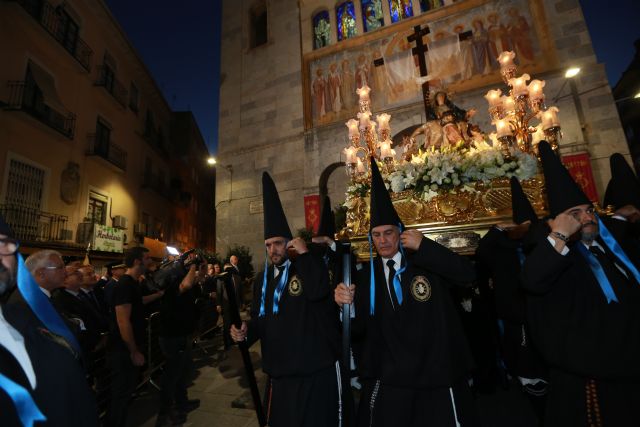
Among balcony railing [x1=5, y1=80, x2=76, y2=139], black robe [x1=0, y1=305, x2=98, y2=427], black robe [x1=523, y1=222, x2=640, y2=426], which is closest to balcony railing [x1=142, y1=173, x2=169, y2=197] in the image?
balcony railing [x1=5, y1=80, x2=76, y2=139]

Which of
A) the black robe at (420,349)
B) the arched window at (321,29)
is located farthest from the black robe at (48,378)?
the arched window at (321,29)

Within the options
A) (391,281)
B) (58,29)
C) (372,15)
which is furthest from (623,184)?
(58,29)

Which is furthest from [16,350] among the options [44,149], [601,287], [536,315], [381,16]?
[381,16]

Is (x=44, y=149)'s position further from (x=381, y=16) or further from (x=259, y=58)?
(x=381, y=16)

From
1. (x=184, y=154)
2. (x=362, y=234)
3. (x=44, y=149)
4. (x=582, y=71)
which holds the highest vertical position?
(x=184, y=154)

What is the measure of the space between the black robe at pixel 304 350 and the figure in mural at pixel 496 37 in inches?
501

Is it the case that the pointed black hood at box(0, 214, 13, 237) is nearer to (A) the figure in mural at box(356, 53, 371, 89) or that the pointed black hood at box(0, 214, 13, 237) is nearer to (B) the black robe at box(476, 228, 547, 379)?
(B) the black robe at box(476, 228, 547, 379)

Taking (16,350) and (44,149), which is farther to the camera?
(44,149)

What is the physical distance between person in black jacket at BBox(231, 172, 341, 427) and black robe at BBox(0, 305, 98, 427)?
129 centimetres

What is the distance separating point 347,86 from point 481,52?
535cm

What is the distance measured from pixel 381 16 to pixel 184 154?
58.7 feet

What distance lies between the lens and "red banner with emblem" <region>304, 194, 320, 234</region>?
1275cm

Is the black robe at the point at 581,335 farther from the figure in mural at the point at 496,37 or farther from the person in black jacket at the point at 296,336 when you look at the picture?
the figure in mural at the point at 496,37

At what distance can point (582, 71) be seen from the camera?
33.8ft
